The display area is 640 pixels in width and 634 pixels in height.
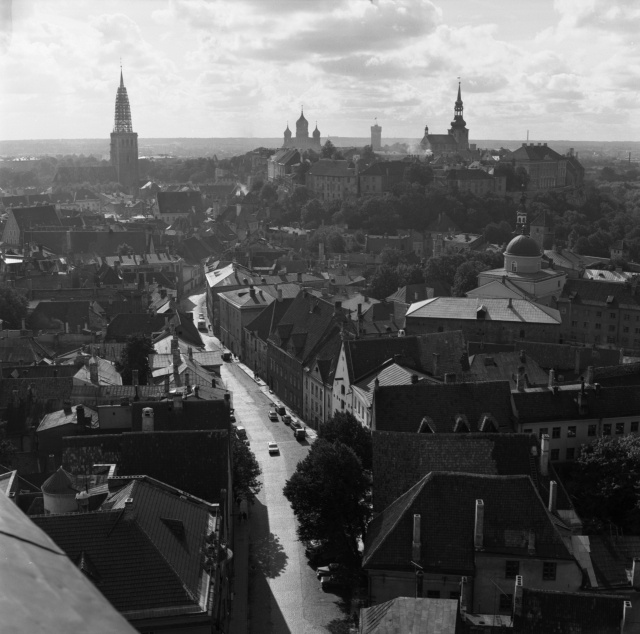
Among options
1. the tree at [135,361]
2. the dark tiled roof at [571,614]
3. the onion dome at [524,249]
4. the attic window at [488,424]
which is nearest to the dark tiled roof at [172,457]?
the dark tiled roof at [571,614]

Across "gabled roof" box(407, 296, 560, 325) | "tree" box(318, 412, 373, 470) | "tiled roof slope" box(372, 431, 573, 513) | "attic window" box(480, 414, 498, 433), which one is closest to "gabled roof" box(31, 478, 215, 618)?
"tiled roof slope" box(372, 431, 573, 513)

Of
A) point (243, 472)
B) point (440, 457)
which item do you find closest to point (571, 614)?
point (440, 457)

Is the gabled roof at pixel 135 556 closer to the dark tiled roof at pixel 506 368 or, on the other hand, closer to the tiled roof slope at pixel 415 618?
the tiled roof slope at pixel 415 618

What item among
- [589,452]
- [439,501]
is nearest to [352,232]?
[589,452]

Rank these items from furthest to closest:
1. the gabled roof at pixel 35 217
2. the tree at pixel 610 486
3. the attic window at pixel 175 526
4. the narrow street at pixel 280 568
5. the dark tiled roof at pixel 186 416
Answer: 1. the gabled roof at pixel 35 217
2. the dark tiled roof at pixel 186 416
3. the tree at pixel 610 486
4. the narrow street at pixel 280 568
5. the attic window at pixel 175 526

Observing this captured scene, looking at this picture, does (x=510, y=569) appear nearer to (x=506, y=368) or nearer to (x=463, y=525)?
(x=463, y=525)

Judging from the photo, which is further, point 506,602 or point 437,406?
point 437,406

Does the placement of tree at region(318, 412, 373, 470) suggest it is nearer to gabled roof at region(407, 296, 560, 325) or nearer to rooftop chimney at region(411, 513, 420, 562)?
rooftop chimney at region(411, 513, 420, 562)
